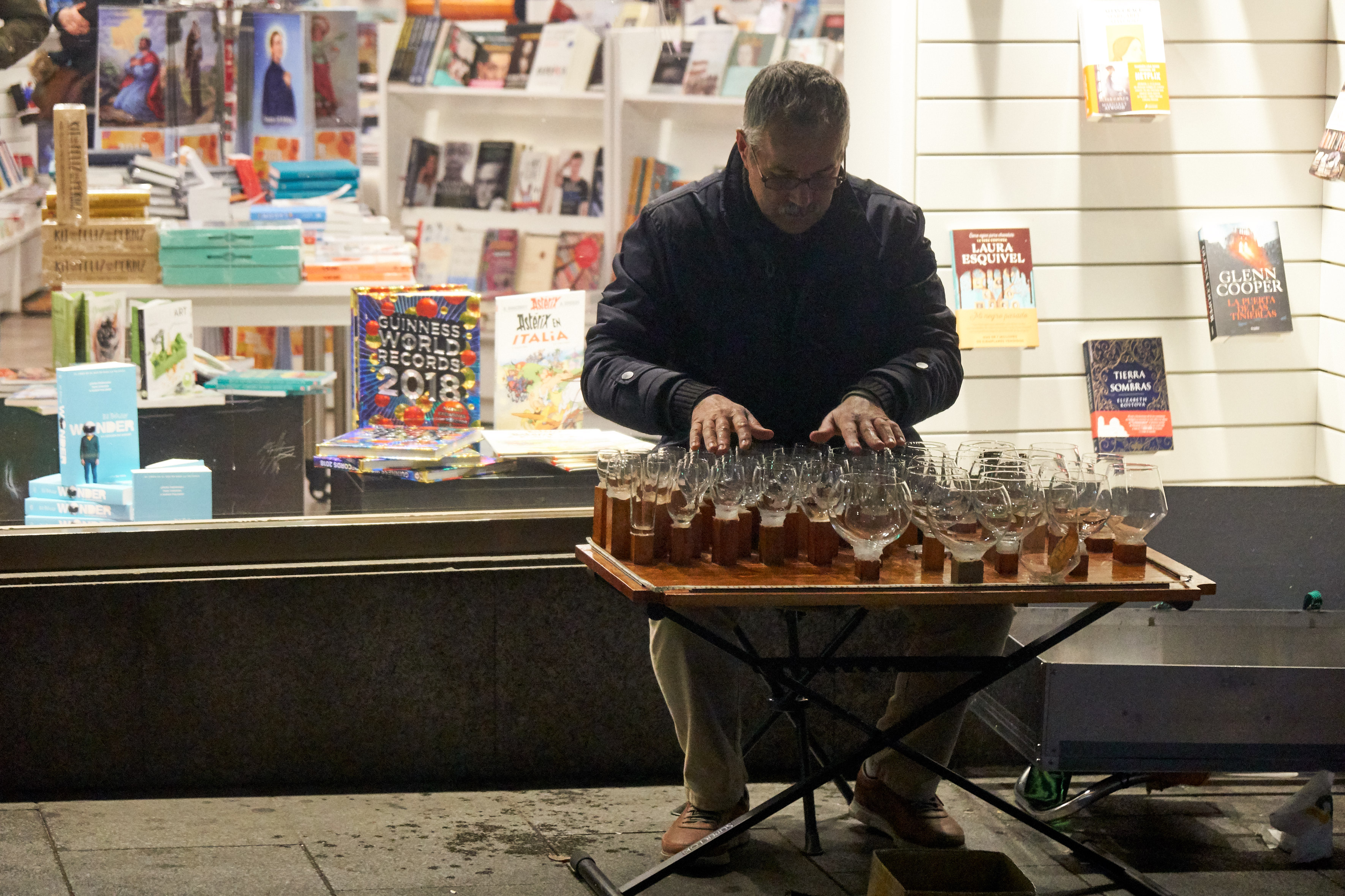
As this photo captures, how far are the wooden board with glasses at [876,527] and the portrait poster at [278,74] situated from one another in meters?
2.35

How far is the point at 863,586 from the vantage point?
250 centimetres

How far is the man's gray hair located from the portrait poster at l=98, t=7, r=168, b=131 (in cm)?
206

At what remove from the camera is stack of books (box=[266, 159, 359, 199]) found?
15.5 feet

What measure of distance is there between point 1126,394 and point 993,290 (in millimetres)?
474

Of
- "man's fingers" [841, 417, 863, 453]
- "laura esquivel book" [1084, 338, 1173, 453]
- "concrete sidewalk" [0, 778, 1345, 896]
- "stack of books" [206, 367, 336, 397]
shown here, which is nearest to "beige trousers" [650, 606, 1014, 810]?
"concrete sidewalk" [0, 778, 1345, 896]

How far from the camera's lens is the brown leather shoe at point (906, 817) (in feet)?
10.5

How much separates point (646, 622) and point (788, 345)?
916 mm

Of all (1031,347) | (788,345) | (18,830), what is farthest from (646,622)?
(18,830)

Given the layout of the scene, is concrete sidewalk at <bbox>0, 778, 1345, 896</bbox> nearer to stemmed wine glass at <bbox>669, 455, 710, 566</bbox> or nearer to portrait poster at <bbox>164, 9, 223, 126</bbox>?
stemmed wine glass at <bbox>669, 455, 710, 566</bbox>

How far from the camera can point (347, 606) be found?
3689 millimetres

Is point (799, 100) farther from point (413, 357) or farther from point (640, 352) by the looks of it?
point (413, 357)

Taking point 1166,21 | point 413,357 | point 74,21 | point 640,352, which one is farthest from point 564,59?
point 640,352

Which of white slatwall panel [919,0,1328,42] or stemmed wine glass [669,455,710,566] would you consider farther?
white slatwall panel [919,0,1328,42]

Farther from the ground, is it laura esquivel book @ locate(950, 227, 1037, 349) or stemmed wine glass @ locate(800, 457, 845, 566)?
laura esquivel book @ locate(950, 227, 1037, 349)
